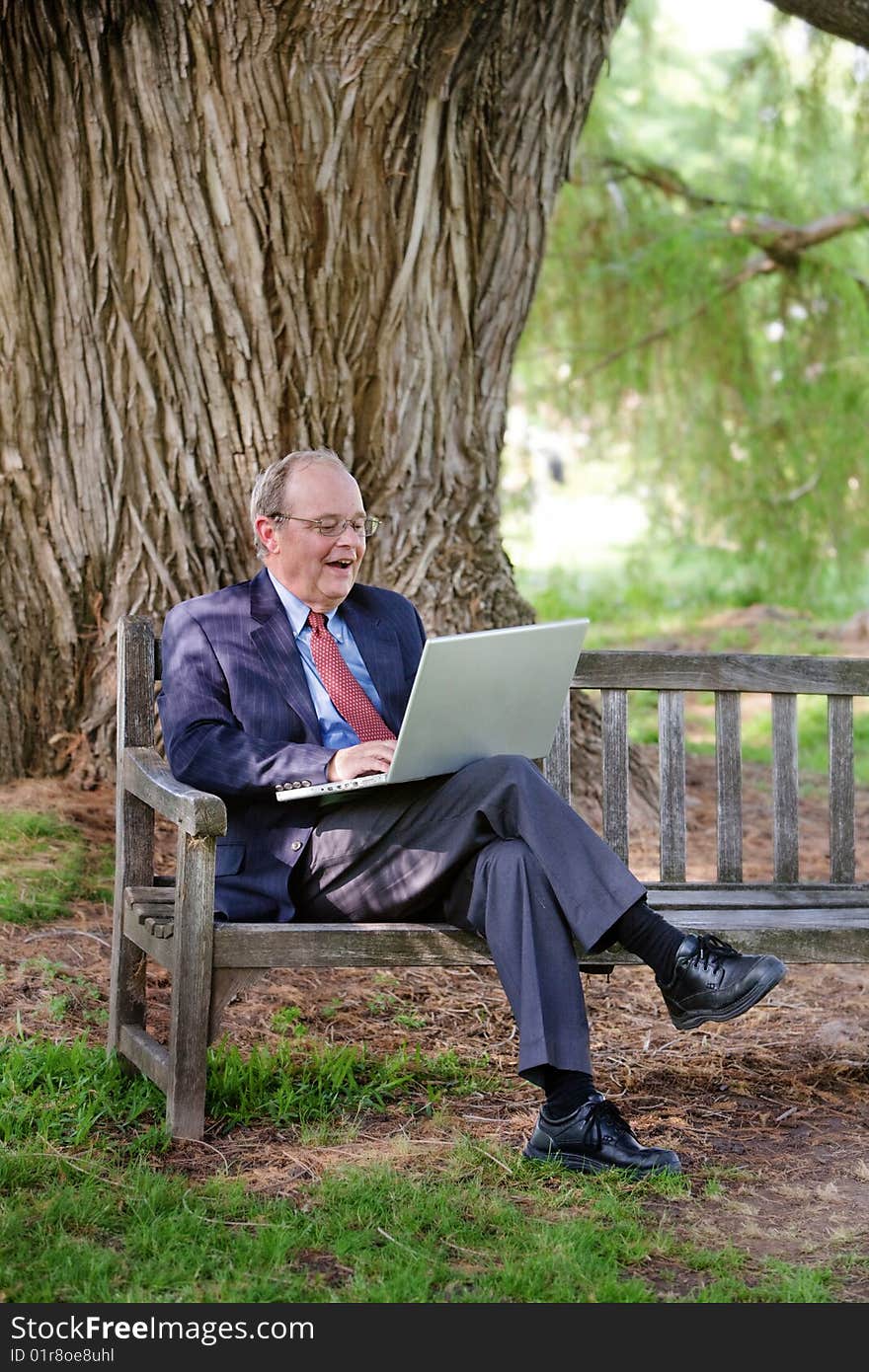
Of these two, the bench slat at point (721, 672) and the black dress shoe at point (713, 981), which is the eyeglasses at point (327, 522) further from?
the black dress shoe at point (713, 981)

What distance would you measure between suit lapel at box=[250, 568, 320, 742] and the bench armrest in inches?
12.4

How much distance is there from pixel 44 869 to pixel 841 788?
2232mm

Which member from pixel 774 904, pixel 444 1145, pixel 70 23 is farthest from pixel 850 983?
pixel 70 23

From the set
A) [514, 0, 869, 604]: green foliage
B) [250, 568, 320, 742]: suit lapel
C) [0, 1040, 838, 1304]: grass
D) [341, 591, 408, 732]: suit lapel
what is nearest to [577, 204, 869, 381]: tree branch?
[514, 0, 869, 604]: green foliage

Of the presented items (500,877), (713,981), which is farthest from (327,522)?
(713,981)

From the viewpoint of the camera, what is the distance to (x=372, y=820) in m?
3.20

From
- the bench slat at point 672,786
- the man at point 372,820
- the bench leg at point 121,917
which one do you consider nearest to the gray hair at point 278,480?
the man at point 372,820

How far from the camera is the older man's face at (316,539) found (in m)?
3.44

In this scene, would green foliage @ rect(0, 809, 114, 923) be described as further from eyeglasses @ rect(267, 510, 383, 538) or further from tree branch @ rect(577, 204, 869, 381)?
tree branch @ rect(577, 204, 869, 381)

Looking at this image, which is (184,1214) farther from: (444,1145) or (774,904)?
(774,904)

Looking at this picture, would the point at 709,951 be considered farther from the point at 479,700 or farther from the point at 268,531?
the point at 268,531

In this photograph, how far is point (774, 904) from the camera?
3.51 metres

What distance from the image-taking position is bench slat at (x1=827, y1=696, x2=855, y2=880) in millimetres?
3854

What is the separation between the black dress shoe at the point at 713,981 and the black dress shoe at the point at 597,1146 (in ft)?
0.78
